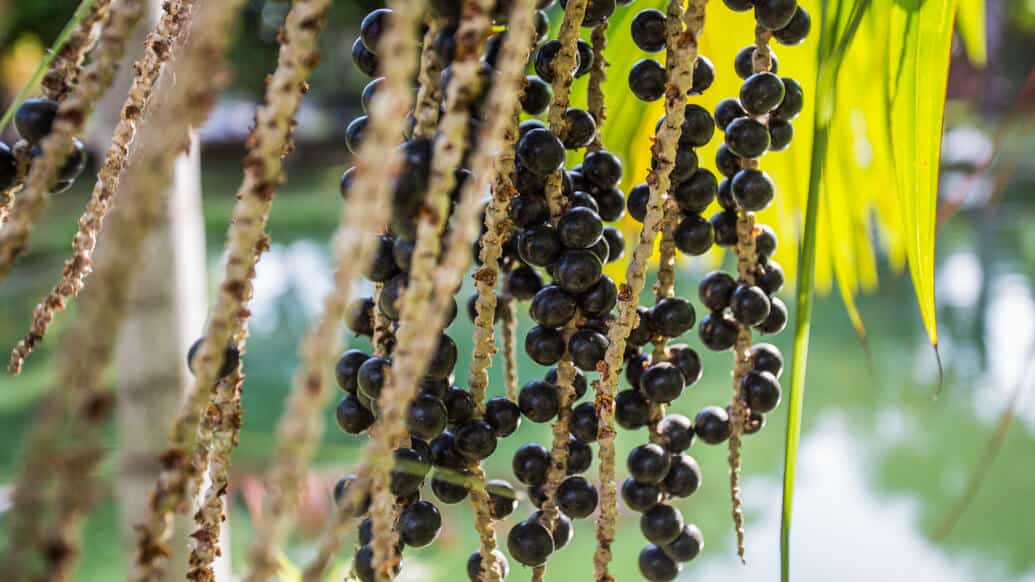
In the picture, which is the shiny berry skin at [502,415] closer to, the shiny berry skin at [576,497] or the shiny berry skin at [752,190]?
the shiny berry skin at [576,497]

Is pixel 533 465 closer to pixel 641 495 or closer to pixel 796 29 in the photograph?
pixel 641 495

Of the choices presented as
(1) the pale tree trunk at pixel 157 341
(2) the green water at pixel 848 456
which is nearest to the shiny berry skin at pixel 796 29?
(1) the pale tree trunk at pixel 157 341

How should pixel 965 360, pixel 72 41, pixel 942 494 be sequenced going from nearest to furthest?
pixel 72 41, pixel 942 494, pixel 965 360

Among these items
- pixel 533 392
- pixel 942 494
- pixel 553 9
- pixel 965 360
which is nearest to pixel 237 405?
pixel 533 392

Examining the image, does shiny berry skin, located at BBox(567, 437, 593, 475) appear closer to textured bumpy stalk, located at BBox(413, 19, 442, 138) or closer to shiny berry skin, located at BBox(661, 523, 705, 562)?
shiny berry skin, located at BBox(661, 523, 705, 562)

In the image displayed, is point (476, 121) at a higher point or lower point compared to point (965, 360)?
higher

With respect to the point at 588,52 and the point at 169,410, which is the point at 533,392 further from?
the point at 169,410

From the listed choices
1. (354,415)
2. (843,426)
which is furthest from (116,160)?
(843,426)
